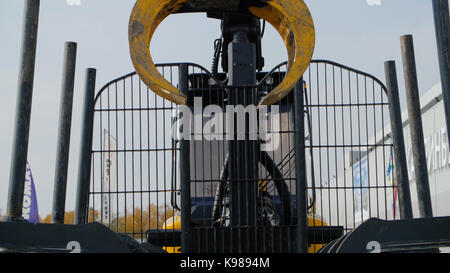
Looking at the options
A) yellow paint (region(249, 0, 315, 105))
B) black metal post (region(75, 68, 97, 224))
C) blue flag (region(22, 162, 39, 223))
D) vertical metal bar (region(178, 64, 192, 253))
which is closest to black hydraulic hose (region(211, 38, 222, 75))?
vertical metal bar (region(178, 64, 192, 253))

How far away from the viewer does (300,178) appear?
4.54 m

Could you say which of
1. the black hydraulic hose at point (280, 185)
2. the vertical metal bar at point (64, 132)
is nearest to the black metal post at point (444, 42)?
the black hydraulic hose at point (280, 185)

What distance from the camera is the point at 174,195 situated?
5391mm

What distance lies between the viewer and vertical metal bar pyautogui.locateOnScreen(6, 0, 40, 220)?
351 centimetres

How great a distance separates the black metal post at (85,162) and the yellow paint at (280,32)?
75.1 inches

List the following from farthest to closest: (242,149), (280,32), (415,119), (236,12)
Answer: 1. (415,119)
2. (242,149)
3. (236,12)
4. (280,32)

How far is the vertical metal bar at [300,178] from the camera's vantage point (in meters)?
4.42

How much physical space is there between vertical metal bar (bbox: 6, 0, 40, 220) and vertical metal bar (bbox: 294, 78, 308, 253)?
2.01 m

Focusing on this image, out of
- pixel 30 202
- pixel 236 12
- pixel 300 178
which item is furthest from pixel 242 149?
pixel 30 202

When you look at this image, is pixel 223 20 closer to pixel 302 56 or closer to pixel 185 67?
pixel 185 67

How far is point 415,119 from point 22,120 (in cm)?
346

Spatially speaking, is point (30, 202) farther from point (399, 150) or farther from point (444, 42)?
point (444, 42)
